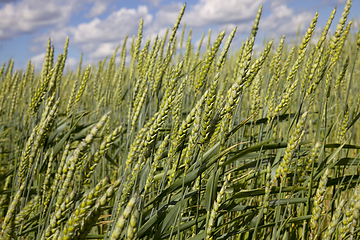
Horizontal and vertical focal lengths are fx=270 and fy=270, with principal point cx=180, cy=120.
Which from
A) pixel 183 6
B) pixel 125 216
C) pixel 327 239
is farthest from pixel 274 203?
pixel 183 6

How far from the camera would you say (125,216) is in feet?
1.52

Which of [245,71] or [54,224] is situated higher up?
[245,71]

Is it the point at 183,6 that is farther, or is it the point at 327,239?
the point at 183,6

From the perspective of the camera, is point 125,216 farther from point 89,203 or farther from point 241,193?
point 241,193

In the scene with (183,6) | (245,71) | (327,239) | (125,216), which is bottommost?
(327,239)

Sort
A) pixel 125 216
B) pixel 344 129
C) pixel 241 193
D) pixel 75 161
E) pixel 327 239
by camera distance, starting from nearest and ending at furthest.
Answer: pixel 125 216 < pixel 75 161 < pixel 327 239 < pixel 241 193 < pixel 344 129

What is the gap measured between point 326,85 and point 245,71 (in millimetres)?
662

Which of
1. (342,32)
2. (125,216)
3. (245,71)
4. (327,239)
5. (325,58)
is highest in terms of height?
(342,32)

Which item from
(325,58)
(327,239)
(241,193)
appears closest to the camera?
(327,239)

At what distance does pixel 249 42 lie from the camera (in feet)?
3.64

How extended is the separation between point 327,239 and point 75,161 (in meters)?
0.69

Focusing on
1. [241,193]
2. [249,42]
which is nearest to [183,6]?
[249,42]

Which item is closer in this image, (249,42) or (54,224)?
(54,224)

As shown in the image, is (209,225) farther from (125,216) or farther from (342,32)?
(342,32)
